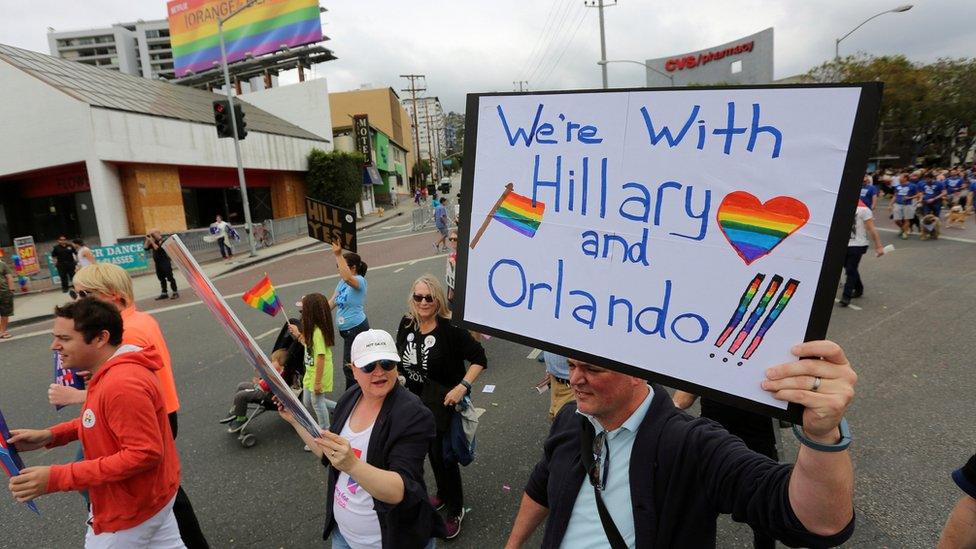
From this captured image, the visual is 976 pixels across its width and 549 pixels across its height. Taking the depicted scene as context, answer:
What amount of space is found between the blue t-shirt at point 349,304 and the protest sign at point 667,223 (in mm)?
3528

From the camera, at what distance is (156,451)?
7.48ft

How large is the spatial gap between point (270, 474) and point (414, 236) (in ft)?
64.1

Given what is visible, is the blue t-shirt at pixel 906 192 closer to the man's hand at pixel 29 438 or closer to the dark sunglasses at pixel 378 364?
the dark sunglasses at pixel 378 364

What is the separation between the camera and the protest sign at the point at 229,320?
1.62 metres

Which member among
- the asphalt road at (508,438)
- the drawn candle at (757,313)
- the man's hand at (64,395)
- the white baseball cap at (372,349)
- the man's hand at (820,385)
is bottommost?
the asphalt road at (508,438)

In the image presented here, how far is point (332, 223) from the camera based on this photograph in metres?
4.80

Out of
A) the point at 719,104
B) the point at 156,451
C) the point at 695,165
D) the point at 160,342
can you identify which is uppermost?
the point at 719,104

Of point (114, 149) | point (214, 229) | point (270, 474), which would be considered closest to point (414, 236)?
point (214, 229)

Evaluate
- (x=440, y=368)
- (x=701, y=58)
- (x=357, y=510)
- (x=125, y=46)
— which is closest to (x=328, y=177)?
(x=440, y=368)

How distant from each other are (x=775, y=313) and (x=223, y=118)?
1945cm

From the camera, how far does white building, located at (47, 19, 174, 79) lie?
334ft

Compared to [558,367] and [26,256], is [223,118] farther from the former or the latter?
[558,367]

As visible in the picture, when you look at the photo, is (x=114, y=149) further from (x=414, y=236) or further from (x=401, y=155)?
(x=401, y=155)

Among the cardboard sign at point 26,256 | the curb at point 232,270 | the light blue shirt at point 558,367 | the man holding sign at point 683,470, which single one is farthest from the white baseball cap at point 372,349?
the cardboard sign at point 26,256
